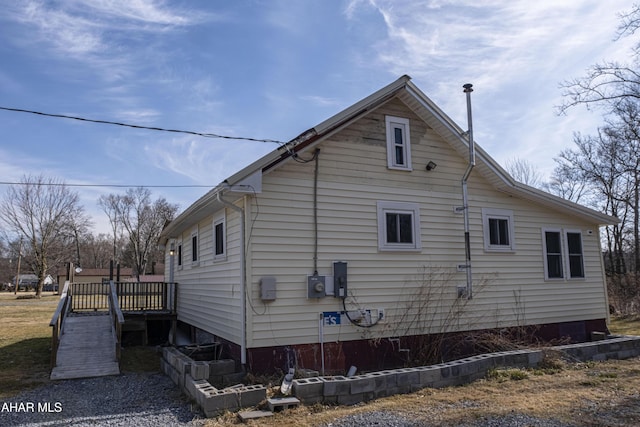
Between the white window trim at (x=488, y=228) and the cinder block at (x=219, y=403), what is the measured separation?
7056 millimetres

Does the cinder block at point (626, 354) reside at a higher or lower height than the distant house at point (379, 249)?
lower

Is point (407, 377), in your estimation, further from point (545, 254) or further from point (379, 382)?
point (545, 254)

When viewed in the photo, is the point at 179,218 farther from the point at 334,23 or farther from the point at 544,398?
the point at 544,398

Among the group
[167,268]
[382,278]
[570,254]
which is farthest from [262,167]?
[167,268]

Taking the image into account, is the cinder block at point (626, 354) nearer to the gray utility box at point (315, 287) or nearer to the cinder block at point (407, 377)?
the cinder block at point (407, 377)

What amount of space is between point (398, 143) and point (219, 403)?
665 cm

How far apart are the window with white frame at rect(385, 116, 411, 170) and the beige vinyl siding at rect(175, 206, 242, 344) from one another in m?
3.73

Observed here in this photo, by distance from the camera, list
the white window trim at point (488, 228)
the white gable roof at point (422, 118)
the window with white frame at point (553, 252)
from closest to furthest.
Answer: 1. the white gable roof at point (422, 118)
2. the white window trim at point (488, 228)
3. the window with white frame at point (553, 252)

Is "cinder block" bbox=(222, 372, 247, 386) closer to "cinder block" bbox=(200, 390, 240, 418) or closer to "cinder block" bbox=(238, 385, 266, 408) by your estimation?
"cinder block" bbox=(238, 385, 266, 408)

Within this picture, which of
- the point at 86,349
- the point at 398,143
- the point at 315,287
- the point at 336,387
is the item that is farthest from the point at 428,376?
the point at 86,349

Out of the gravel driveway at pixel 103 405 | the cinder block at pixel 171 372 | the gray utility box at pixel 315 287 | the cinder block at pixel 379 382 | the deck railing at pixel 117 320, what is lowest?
the gravel driveway at pixel 103 405

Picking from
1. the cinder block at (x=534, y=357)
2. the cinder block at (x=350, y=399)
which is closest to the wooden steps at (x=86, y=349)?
the cinder block at (x=350, y=399)

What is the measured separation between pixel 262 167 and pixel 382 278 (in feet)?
11.3

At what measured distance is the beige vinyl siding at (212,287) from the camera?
30.0 ft
